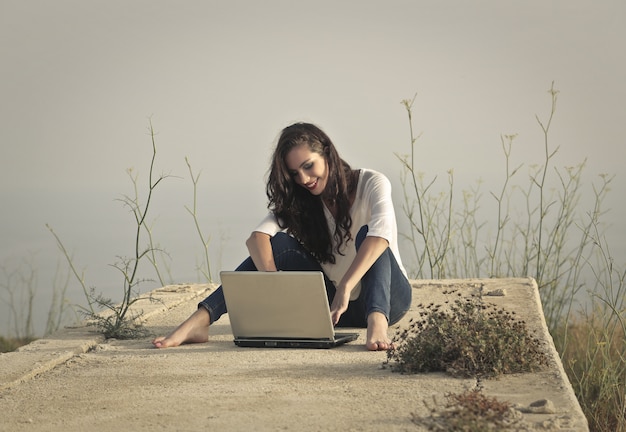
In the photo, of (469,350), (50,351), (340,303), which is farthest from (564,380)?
(50,351)

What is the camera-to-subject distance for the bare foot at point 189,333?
183 inches

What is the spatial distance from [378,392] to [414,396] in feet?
0.49

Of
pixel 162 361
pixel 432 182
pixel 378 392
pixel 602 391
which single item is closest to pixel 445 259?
pixel 432 182

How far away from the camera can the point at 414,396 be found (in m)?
3.37

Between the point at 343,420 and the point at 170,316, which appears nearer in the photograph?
the point at 343,420

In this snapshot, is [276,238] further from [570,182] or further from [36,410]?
[570,182]

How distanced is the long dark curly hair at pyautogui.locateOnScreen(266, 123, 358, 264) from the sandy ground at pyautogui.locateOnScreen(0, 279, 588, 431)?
52 centimetres

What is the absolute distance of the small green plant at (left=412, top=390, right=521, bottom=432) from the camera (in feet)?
9.27

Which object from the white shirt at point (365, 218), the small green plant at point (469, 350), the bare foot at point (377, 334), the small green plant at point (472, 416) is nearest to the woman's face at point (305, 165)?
the white shirt at point (365, 218)

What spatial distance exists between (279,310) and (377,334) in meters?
0.46

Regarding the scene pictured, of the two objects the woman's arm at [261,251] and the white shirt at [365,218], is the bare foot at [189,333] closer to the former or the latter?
the woman's arm at [261,251]

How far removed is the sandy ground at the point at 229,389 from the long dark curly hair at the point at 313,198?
1.69 ft

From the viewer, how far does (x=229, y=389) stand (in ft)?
11.9

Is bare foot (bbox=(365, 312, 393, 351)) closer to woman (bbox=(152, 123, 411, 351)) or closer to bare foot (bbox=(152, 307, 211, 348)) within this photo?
woman (bbox=(152, 123, 411, 351))
